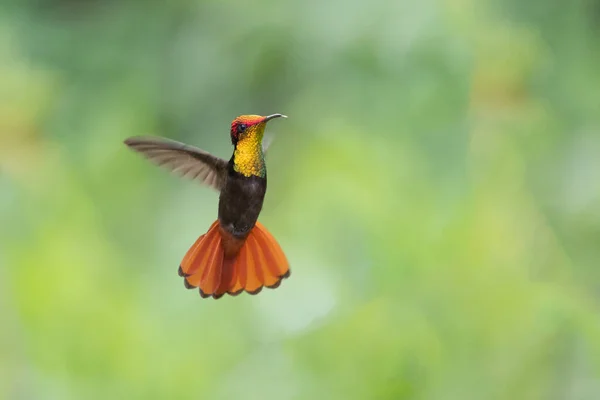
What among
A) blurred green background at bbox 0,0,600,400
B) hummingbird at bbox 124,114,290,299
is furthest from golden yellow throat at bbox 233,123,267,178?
blurred green background at bbox 0,0,600,400

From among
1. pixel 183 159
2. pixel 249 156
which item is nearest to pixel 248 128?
pixel 249 156

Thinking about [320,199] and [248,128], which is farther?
[320,199]

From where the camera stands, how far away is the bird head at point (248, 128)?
17.6 inches

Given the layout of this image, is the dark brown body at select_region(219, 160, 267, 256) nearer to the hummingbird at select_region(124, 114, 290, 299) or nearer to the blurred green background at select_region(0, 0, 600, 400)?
the hummingbird at select_region(124, 114, 290, 299)

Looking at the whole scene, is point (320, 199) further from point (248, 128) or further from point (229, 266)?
point (248, 128)

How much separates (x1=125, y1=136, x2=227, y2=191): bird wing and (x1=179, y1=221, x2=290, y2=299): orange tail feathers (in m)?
0.05

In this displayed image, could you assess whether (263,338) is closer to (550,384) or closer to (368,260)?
(368,260)

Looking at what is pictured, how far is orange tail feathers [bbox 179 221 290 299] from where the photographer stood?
0.53 metres

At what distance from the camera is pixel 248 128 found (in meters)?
0.46

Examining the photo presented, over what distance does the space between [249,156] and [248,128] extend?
0.03 metres

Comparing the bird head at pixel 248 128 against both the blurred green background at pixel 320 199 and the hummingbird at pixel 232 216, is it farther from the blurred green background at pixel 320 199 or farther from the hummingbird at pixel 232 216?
the blurred green background at pixel 320 199

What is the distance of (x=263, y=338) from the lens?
1.52 meters

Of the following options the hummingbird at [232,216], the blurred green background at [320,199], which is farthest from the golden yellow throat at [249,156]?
the blurred green background at [320,199]

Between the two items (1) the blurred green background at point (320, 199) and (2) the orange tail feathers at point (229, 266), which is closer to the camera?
(2) the orange tail feathers at point (229, 266)
